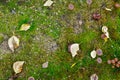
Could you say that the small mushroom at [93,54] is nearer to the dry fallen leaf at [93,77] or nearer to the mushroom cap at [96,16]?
the dry fallen leaf at [93,77]

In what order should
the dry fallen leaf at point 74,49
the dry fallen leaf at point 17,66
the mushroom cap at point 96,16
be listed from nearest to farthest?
the dry fallen leaf at point 17,66 → the dry fallen leaf at point 74,49 → the mushroom cap at point 96,16

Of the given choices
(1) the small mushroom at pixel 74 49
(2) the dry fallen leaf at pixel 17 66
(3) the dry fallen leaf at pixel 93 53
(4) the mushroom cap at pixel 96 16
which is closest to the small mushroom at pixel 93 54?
(3) the dry fallen leaf at pixel 93 53

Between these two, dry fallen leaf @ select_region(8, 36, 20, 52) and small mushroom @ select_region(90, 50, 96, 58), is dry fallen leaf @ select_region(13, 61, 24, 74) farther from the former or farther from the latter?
small mushroom @ select_region(90, 50, 96, 58)

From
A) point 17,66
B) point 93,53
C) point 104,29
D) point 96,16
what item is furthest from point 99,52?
point 17,66

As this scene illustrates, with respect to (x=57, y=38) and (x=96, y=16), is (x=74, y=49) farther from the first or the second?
(x=96, y=16)

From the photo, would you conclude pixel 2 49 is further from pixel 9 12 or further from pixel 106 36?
pixel 106 36

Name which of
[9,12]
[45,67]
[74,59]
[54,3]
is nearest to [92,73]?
[74,59]

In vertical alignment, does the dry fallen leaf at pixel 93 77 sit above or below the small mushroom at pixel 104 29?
below

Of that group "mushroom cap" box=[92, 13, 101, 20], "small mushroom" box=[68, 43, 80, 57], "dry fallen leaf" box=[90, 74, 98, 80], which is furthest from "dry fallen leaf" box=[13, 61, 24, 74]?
"mushroom cap" box=[92, 13, 101, 20]

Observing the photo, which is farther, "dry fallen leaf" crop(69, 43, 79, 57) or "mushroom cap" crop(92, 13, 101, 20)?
"mushroom cap" crop(92, 13, 101, 20)
